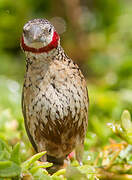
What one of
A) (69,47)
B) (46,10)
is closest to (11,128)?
(69,47)

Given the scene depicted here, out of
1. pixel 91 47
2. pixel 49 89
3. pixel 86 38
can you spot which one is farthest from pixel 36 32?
pixel 86 38

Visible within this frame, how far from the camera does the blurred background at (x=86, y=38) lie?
471 cm

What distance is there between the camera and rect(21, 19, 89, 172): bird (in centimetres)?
219

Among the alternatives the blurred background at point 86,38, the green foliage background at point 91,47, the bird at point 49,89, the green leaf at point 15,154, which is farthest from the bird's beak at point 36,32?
the blurred background at point 86,38

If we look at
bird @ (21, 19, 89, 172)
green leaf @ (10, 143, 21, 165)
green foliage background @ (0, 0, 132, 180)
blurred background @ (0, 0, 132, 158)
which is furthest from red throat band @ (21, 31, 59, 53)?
blurred background @ (0, 0, 132, 158)

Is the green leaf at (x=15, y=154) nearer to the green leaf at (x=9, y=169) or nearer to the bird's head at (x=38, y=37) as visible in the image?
the green leaf at (x=9, y=169)

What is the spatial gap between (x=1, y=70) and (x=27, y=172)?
4082 mm

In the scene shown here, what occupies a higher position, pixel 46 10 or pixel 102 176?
pixel 46 10

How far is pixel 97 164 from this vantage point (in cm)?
261

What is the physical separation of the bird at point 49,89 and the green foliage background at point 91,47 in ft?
3.47

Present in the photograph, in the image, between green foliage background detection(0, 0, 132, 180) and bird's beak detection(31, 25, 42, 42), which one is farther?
green foliage background detection(0, 0, 132, 180)

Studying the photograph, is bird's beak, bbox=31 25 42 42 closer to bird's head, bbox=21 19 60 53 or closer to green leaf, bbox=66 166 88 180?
bird's head, bbox=21 19 60 53

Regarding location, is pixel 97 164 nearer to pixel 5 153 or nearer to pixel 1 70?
pixel 5 153

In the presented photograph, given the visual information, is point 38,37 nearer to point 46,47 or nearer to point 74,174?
point 46,47
